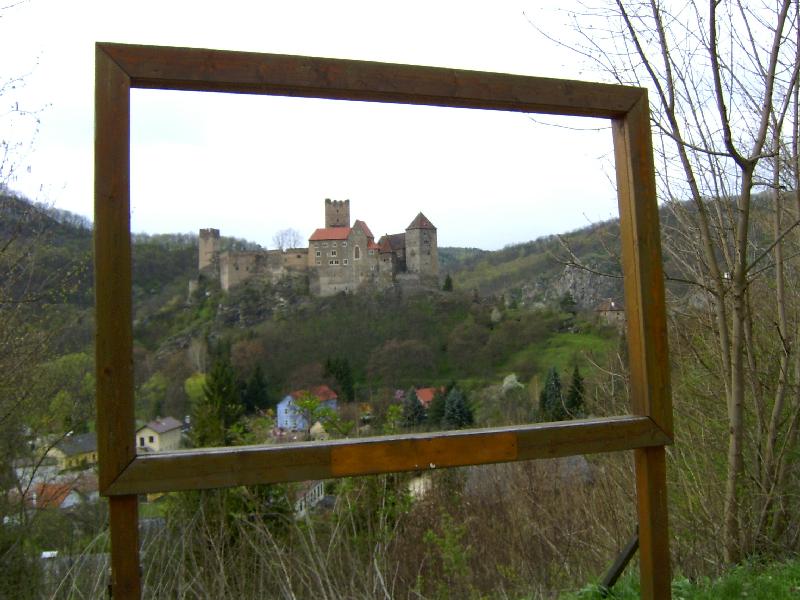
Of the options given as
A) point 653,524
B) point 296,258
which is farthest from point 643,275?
point 296,258

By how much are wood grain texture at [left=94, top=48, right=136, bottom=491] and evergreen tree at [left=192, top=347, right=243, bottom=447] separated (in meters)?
0.57

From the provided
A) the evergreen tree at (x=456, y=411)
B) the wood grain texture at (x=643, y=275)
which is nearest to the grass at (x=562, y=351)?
the evergreen tree at (x=456, y=411)

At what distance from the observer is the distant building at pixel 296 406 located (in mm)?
2436

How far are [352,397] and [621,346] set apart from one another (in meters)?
2.68

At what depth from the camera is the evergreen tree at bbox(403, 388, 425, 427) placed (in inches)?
102

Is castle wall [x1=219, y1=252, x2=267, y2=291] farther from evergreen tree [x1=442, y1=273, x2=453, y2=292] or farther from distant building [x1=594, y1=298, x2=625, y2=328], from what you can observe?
distant building [x1=594, y1=298, x2=625, y2=328]

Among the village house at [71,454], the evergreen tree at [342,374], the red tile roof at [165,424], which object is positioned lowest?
the village house at [71,454]

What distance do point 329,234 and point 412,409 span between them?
68 cm

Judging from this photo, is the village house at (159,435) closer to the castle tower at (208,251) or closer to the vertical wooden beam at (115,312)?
the vertical wooden beam at (115,312)

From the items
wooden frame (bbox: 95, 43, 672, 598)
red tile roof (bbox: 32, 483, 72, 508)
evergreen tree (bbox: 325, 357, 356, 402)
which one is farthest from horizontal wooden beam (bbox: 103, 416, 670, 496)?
red tile roof (bbox: 32, 483, 72, 508)

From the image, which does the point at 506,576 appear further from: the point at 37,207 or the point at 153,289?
the point at 37,207

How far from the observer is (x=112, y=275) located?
1.89 meters

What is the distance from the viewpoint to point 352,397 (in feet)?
8.09

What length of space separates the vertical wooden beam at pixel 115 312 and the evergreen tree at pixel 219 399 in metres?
0.57
